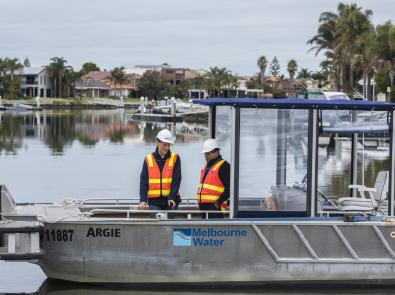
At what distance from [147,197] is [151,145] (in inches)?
1498

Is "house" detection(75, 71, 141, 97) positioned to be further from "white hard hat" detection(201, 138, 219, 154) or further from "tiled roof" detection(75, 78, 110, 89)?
"white hard hat" detection(201, 138, 219, 154)

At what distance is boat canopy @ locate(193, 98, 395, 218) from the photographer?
12.0 m

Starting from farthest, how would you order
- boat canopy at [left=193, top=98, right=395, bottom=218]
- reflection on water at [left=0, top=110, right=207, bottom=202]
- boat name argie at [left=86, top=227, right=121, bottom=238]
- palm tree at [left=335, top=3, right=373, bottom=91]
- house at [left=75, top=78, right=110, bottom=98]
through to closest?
1. house at [left=75, top=78, right=110, bottom=98]
2. palm tree at [left=335, top=3, right=373, bottom=91]
3. reflection on water at [left=0, top=110, right=207, bottom=202]
4. boat canopy at [left=193, top=98, right=395, bottom=218]
5. boat name argie at [left=86, top=227, right=121, bottom=238]

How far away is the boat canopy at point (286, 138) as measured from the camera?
1201 cm

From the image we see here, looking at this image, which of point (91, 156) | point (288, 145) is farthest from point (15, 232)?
point (91, 156)

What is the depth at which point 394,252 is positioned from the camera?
472 inches

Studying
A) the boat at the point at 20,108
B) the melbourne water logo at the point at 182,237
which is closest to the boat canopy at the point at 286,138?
the melbourne water logo at the point at 182,237

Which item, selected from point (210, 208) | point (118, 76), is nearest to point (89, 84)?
point (118, 76)

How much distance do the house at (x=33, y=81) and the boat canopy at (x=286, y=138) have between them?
522 ft

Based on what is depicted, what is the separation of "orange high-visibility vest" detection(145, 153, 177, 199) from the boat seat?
7.40 ft

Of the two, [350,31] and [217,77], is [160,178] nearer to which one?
[350,31]

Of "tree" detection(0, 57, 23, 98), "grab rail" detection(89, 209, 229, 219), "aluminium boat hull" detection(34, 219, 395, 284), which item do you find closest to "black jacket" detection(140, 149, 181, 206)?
"grab rail" detection(89, 209, 229, 219)

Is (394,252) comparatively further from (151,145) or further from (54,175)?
(151,145)

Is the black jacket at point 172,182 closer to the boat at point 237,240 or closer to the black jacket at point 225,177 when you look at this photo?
the boat at point 237,240
